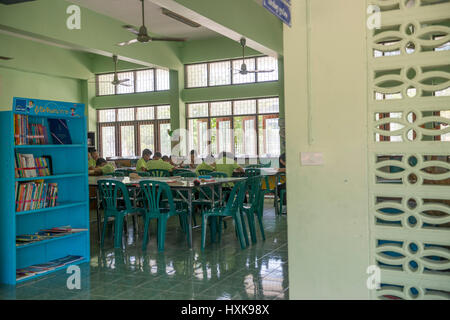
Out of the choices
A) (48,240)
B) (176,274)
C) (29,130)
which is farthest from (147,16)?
(176,274)

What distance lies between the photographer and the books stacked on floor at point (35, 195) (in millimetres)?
4629

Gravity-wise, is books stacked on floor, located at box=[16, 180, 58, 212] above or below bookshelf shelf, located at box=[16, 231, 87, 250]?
above

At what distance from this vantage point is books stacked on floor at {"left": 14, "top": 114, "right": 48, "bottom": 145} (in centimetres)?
462

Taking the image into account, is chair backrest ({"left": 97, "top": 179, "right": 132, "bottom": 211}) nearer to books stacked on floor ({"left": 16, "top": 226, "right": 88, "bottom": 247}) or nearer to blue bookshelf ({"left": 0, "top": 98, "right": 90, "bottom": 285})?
blue bookshelf ({"left": 0, "top": 98, "right": 90, "bottom": 285})

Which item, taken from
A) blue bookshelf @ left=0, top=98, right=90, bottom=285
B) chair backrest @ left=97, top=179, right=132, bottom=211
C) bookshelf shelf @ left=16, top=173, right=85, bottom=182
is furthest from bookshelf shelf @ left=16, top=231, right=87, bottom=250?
chair backrest @ left=97, top=179, right=132, bottom=211

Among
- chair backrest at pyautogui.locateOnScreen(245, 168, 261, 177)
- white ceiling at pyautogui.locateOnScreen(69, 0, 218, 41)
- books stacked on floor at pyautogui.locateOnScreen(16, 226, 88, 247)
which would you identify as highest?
white ceiling at pyautogui.locateOnScreen(69, 0, 218, 41)

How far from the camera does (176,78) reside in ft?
44.3

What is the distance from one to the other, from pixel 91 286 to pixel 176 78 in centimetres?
→ 988

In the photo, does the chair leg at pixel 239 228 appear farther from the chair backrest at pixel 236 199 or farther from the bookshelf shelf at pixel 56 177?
the bookshelf shelf at pixel 56 177

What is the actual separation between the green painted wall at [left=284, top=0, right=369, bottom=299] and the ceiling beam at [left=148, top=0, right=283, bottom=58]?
4393 millimetres

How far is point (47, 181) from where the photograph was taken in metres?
5.24

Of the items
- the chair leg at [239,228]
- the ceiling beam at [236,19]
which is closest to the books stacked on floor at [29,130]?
the chair leg at [239,228]

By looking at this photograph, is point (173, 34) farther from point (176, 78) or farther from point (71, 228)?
point (71, 228)
